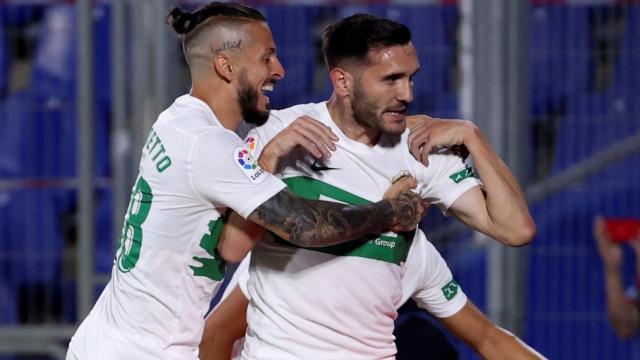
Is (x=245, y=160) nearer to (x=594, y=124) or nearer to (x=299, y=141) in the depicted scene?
(x=299, y=141)

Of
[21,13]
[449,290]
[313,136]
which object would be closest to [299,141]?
[313,136]

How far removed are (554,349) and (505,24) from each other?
1.48m

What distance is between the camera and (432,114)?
5.88m

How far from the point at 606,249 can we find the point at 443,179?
1.90 meters

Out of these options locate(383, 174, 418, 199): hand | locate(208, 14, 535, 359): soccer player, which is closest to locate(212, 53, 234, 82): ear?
locate(208, 14, 535, 359): soccer player

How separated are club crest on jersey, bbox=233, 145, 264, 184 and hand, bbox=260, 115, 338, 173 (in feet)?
0.35

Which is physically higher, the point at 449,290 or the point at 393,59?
the point at 393,59

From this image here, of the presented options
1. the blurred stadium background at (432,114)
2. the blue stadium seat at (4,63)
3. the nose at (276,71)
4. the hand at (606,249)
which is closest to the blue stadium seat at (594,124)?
the blurred stadium background at (432,114)

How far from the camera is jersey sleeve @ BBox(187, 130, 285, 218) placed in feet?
12.0

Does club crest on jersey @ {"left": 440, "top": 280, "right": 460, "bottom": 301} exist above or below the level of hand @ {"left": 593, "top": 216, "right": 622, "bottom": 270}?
above

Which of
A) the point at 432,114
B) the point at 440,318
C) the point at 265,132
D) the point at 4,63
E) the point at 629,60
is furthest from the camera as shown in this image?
the point at 4,63

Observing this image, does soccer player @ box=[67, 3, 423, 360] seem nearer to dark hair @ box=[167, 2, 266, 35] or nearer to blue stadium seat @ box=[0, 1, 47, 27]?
dark hair @ box=[167, 2, 266, 35]

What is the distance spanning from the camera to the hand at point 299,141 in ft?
12.3

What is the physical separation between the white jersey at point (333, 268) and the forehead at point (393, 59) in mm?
243
